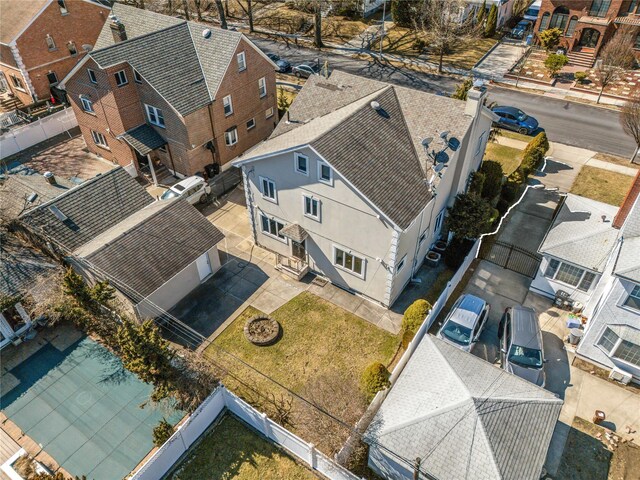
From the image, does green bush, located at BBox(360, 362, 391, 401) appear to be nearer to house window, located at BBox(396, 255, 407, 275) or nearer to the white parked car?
house window, located at BBox(396, 255, 407, 275)

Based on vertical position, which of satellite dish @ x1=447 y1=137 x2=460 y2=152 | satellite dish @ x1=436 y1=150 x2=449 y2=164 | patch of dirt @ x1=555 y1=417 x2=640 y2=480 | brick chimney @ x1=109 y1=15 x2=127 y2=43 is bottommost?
patch of dirt @ x1=555 y1=417 x2=640 y2=480

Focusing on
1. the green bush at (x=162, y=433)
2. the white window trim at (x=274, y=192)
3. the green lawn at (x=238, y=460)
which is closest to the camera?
the green bush at (x=162, y=433)

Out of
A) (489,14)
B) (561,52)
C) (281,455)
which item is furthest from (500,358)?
(489,14)

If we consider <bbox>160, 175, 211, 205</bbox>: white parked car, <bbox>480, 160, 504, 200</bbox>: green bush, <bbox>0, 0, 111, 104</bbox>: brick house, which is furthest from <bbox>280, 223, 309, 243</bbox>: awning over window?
<bbox>0, 0, 111, 104</bbox>: brick house

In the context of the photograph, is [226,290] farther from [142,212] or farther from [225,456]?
[225,456]

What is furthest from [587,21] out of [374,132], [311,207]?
[311,207]

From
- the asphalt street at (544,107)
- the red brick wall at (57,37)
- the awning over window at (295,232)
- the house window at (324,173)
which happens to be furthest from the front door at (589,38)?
the red brick wall at (57,37)

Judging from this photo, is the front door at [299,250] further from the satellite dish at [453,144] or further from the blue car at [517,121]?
the blue car at [517,121]
